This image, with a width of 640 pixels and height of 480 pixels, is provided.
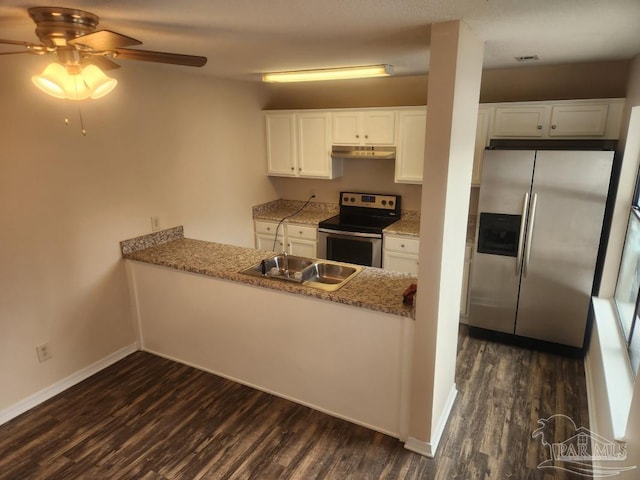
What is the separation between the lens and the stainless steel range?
13.4 feet

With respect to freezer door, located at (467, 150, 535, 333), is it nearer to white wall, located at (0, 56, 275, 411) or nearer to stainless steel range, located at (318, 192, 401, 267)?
stainless steel range, located at (318, 192, 401, 267)

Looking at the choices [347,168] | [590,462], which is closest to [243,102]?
[347,168]

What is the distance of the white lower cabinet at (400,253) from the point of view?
3.90 metres

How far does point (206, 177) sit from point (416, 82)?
90.5 inches

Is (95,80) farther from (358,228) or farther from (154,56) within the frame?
(358,228)

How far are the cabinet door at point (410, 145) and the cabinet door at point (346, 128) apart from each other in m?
0.45

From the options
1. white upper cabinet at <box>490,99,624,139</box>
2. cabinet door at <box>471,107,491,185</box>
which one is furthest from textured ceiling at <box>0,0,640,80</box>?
cabinet door at <box>471,107,491,185</box>

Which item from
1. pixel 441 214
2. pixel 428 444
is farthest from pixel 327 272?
pixel 428 444

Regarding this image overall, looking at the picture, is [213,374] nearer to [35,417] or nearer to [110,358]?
[110,358]

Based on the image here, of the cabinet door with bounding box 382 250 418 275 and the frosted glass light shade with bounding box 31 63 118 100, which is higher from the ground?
the frosted glass light shade with bounding box 31 63 118 100

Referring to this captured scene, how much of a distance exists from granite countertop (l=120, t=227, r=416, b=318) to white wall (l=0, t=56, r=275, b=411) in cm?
14

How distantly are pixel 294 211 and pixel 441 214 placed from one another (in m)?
3.06

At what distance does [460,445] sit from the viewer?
244 centimetres

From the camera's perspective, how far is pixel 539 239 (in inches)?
129
